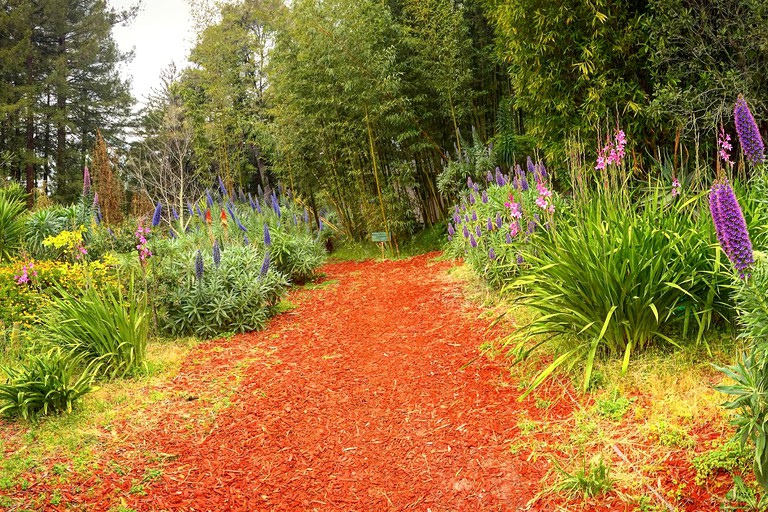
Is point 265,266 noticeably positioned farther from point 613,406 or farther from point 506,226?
point 613,406

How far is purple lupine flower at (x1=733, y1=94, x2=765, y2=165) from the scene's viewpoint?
2.32 meters

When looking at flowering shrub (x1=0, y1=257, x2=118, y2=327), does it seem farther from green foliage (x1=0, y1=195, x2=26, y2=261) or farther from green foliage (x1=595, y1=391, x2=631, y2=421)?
green foliage (x1=595, y1=391, x2=631, y2=421)

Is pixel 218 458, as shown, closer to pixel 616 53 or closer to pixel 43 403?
pixel 43 403

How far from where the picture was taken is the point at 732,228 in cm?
164

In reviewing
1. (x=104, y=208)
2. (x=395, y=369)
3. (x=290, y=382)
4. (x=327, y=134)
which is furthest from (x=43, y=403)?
(x=327, y=134)

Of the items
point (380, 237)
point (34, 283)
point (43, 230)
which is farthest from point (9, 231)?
point (380, 237)

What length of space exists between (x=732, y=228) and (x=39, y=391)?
346cm

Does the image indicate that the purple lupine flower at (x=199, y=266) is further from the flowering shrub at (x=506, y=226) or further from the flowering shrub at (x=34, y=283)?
the flowering shrub at (x=506, y=226)

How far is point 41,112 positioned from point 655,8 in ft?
53.4

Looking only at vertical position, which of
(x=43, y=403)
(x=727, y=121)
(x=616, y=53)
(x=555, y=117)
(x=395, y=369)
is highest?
(x=616, y=53)

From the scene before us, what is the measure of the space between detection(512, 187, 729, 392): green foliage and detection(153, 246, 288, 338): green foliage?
2.74m

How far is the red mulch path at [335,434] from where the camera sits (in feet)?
7.59

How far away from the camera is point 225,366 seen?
3.88 m

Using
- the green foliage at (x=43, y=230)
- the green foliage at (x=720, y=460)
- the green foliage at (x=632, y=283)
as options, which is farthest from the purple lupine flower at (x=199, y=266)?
the green foliage at (x=720, y=460)
